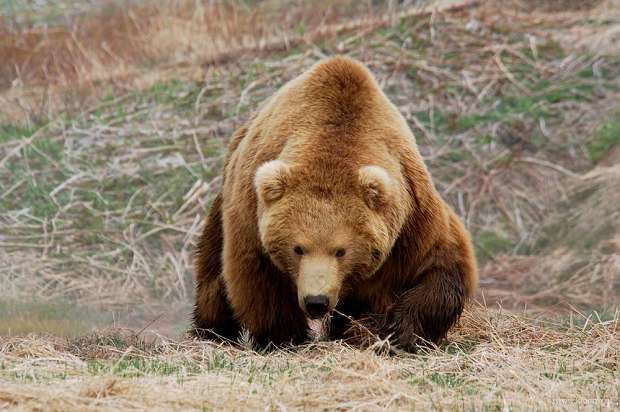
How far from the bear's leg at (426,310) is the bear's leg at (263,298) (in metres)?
0.58

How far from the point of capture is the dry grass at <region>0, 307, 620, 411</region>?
4613 millimetres

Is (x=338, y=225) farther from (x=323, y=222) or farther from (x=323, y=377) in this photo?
(x=323, y=377)

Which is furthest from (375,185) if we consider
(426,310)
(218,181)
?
(218,181)

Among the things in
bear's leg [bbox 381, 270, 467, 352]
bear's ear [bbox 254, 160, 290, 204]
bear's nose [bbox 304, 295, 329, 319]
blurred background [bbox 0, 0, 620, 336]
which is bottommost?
blurred background [bbox 0, 0, 620, 336]

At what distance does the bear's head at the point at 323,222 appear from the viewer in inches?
224

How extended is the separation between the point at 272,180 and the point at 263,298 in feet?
3.34

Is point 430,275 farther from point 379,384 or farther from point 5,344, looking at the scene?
point 5,344

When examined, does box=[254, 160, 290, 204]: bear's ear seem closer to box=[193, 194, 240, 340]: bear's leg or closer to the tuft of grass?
box=[193, 194, 240, 340]: bear's leg

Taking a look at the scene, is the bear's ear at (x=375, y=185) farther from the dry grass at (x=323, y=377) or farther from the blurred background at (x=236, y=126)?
the blurred background at (x=236, y=126)

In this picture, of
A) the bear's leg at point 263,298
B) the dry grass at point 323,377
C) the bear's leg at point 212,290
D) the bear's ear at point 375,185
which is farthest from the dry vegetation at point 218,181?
the bear's ear at point 375,185

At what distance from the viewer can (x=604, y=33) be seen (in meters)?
Answer: 14.4

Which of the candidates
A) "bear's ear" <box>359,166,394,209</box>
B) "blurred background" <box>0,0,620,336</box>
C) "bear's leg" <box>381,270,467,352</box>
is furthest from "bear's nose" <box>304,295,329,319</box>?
"blurred background" <box>0,0,620,336</box>

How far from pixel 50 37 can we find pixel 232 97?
447 cm

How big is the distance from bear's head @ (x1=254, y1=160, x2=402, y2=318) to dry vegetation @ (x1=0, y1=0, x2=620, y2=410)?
465 millimetres
